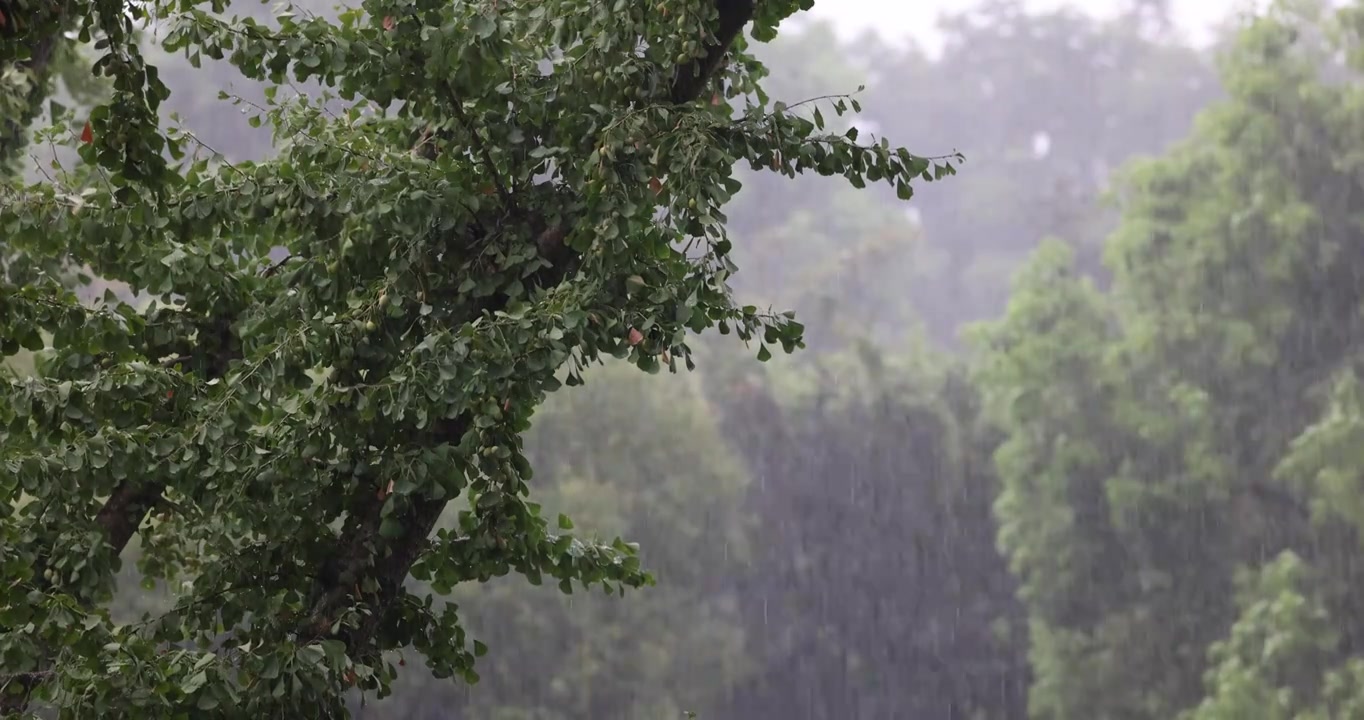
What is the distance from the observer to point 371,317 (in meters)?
4.80

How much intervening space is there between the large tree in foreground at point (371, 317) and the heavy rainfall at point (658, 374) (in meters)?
0.02

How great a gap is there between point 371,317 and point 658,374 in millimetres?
18645

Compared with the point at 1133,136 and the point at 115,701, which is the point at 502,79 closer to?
the point at 115,701

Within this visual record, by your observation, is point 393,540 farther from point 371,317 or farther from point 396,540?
point 371,317

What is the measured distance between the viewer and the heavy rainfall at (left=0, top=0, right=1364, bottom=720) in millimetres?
4633

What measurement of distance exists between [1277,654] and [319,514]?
1653 centimetres

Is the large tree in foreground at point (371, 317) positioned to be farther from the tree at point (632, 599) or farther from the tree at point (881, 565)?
the tree at point (881, 565)

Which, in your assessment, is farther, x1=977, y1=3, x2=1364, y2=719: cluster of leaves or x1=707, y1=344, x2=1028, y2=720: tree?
x1=707, y1=344, x2=1028, y2=720: tree

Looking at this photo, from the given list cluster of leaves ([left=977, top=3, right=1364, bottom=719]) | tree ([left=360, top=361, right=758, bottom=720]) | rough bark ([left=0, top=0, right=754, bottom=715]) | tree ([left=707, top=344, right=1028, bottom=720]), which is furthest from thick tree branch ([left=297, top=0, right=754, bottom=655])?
tree ([left=707, top=344, right=1028, bottom=720])

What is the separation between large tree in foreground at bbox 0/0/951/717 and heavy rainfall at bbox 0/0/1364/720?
16 millimetres

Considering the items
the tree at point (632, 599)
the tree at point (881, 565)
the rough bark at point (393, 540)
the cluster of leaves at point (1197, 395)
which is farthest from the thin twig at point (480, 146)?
the tree at point (881, 565)

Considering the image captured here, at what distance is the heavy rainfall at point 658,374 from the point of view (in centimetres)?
463

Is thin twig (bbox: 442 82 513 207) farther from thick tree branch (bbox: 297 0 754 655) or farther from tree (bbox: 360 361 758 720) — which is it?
tree (bbox: 360 361 758 720)

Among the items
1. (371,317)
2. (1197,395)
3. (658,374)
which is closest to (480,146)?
(371,317)
